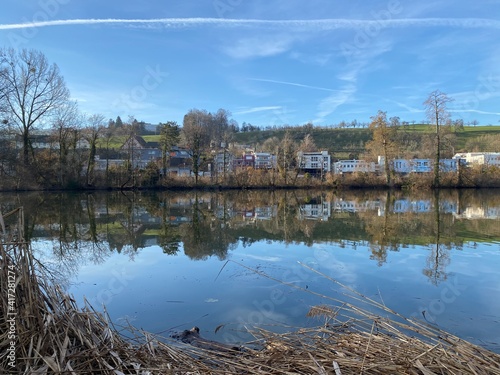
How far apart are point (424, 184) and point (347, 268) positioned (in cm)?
3953

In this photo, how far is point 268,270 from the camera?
327 inches

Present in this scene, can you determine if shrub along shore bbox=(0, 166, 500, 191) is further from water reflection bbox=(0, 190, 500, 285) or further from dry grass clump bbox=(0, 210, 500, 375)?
dry grass clump bbox=(0, 210, 500, 375)

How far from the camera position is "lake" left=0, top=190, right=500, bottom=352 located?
5570mm

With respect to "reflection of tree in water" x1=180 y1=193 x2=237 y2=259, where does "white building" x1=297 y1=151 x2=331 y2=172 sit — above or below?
above

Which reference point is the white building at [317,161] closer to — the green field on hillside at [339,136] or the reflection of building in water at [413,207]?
the green field on hillside at [339,136]

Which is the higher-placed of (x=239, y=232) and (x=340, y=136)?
(x=340, y=136)

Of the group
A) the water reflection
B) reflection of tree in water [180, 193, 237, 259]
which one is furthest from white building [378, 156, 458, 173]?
reflection of tree in water [180, 193, 237, 259]

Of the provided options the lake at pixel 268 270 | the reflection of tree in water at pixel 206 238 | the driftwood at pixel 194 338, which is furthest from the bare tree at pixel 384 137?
the driftwood at pixel 194 338

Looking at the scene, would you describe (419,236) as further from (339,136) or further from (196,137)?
(339,136)

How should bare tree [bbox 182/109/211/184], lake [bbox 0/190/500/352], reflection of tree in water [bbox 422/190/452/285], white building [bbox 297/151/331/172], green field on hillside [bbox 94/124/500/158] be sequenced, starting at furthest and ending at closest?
green field on hillside [bbox 94/124/500/158] < white building [bbox 297/151/331/172] < bare tree [bbox 182/109/211/184] < reflection of tree in water [bbox 422/190/452/285] < lake [bbox 0/190/500/352]

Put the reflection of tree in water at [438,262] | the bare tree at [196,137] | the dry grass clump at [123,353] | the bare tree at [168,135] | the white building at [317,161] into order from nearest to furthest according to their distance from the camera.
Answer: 1. the dry grass clump at [123,353]
2. the reflection of tree in water at [438,262]
3. the bare tree at [196,137]
4. the bare tree at [168,135]
5. the white building at [317,161]

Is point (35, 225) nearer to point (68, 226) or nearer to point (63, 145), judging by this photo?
point (68, 226)

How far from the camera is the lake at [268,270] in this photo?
5.57 metres

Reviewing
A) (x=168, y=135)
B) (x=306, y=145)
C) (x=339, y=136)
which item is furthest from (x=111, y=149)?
(x=339, y=136)
